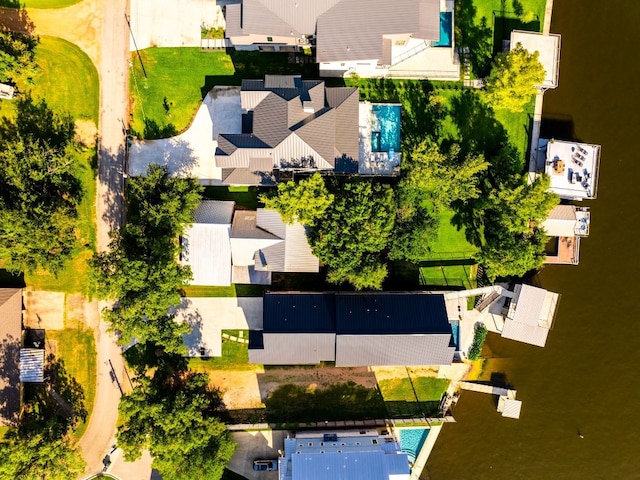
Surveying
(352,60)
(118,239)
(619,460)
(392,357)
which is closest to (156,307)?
(118,239)

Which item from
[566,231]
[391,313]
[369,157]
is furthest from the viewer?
[566,231]

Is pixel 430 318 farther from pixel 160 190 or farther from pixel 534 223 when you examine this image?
pixel 160 190

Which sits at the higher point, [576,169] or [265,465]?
[576,169]

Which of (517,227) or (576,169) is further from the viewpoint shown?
(576,169)

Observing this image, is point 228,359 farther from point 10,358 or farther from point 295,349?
point 10,358

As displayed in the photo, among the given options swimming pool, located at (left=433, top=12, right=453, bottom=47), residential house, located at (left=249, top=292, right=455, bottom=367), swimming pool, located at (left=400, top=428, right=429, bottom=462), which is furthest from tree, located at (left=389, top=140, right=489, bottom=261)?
swimming pool, located at (left=400, top=428, right=429, bottom=462)

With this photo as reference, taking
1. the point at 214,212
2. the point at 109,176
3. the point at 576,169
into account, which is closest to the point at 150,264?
the point at 214,212

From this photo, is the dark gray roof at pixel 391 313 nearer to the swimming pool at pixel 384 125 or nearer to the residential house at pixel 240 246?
the residential house at pixel 240 246
